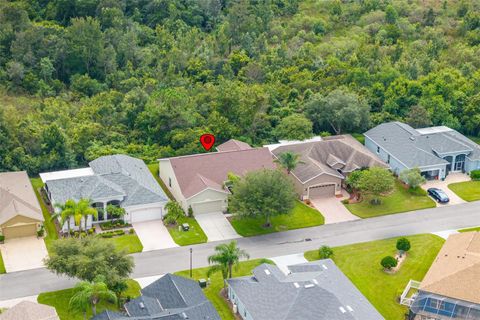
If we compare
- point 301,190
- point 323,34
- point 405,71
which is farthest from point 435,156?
point 323,34

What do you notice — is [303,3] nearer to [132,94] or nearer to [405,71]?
[405,71]

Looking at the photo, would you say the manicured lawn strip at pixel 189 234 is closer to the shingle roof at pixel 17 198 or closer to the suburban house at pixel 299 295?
the suburban house at pixel 299 295

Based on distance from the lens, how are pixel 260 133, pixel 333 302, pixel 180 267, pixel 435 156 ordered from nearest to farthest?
1. pixel 333 302
2. pixel 180 267
3. pixel 435 156
4. pixel 260 133

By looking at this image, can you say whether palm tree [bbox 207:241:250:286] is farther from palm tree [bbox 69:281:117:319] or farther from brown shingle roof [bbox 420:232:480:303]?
brown shingle roof [bbox 420:232:480:303]

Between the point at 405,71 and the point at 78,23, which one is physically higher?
the point at 78,23

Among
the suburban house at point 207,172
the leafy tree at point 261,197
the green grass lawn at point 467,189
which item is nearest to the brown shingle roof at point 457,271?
the green grass lawn at point 467,189

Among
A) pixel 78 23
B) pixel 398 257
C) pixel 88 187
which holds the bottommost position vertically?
pixel 398 257
